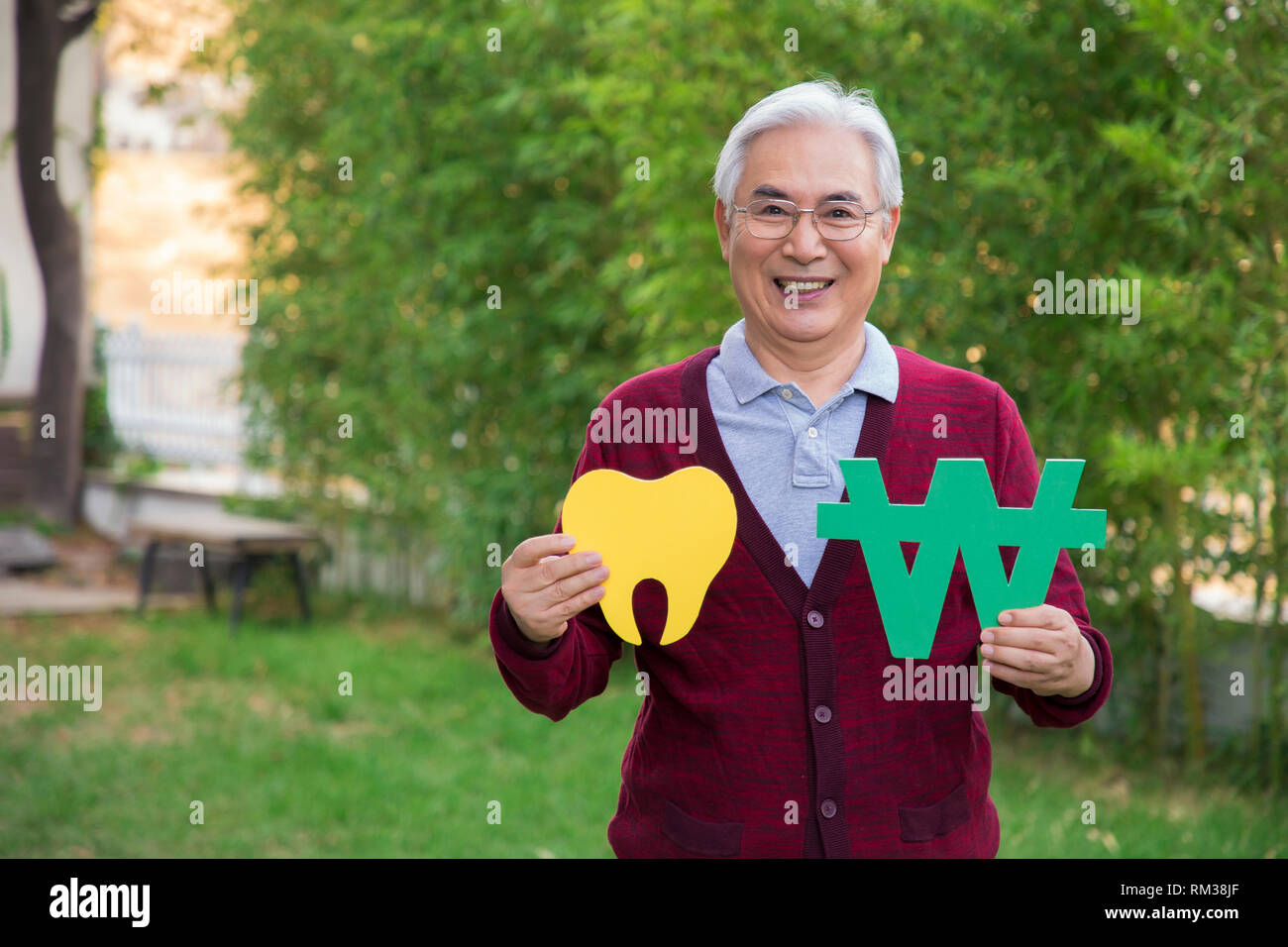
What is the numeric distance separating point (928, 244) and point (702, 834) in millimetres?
3109

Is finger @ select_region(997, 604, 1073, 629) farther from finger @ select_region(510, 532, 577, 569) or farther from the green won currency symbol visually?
finger @ select_region(510, 532, 577, 569)

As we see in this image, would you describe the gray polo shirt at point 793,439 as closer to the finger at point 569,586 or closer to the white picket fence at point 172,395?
the finger at point 569,586

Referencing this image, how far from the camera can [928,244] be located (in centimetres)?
423

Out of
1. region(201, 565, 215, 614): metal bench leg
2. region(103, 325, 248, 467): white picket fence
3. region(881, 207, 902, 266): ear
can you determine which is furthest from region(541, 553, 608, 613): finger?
region(103, 325, 248, 467): white picket fence

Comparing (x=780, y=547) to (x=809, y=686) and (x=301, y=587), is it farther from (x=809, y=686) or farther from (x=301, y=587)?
(x=301, y=587)

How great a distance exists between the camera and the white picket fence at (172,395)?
9734 mm

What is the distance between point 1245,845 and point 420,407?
419 centimetres

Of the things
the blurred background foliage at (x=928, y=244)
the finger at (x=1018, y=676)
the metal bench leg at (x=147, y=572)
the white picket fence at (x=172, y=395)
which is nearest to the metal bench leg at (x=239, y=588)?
the metal bench leg at (x=147, y=572)

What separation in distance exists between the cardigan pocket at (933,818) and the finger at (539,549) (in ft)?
1.66

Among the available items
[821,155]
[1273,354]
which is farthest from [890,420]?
[1273,354]

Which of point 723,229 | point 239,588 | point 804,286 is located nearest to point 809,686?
point 804,286

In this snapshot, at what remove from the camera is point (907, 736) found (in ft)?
4.95

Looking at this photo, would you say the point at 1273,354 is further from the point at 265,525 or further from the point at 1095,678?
the point at 265,525

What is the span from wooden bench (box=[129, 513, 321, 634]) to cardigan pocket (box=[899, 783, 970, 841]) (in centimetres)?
542
